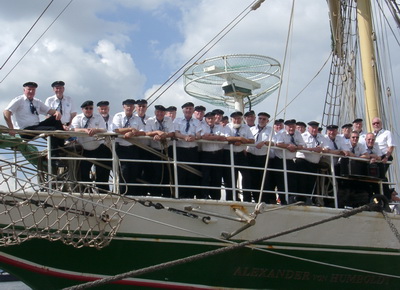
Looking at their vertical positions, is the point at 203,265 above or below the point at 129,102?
below

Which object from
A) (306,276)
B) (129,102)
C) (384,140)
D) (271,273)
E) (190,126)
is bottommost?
(306,276)

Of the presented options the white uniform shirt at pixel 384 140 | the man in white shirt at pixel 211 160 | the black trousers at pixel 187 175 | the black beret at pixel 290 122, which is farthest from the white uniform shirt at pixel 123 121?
the white uniform shirt at pixel 384 140

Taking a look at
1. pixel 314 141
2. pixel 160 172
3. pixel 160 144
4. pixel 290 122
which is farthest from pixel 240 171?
pixel 314 141

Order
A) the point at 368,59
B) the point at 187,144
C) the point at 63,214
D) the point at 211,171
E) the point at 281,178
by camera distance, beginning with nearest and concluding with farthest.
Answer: the point at 63,214 < the point at 187,144 < the point at 211,171 < the point at 281,178 < the point at 368,59

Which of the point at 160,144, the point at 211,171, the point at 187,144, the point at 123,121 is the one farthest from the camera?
the point at 211,171

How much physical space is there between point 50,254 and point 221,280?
8.75ft

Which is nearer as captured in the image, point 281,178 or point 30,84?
point 30,84

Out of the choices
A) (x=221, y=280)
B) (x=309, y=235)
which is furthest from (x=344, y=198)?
(x=221, y=280)

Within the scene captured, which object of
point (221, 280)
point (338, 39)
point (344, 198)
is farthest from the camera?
point (338, 39)

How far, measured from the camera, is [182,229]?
9289 mm

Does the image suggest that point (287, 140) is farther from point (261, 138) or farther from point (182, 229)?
point (182, 229)

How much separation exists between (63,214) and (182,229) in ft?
6.06

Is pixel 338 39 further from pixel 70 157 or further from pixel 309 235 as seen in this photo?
pixel 70 157

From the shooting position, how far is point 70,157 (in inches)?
363
